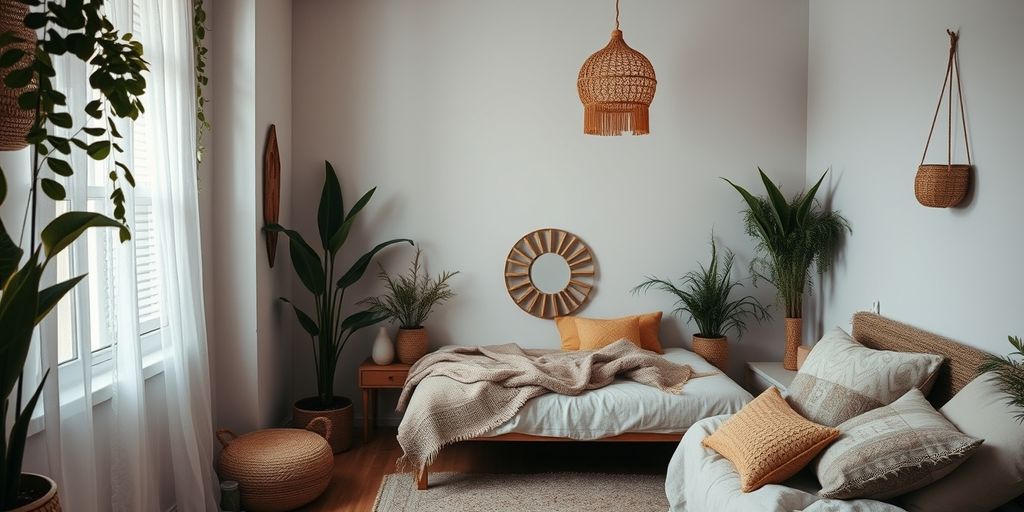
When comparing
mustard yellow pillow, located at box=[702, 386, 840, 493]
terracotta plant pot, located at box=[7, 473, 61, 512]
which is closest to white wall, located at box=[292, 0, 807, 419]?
mustard yellow pillow, located at box=[702, 386, 840, 493]

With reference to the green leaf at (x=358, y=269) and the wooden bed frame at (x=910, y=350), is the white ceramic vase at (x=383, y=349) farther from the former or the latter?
the wooden bed frame at (x=910, y=350)

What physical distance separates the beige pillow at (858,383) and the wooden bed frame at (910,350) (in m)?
0.07

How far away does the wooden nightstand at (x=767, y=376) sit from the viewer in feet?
13.9

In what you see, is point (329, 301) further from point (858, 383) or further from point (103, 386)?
point (858, 383)

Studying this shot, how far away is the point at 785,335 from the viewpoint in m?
4.84

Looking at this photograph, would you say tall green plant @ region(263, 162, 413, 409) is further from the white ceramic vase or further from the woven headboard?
the woven headboard

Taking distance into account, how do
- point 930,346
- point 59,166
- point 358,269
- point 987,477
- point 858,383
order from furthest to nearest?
point 358,269, point 930,346, point 858,383, point 987,477, point 59,166

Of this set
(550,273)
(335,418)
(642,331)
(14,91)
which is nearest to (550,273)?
(550,273)

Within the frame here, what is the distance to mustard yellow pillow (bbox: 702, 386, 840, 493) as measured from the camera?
→ 2656mm

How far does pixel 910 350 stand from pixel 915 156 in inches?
36.2

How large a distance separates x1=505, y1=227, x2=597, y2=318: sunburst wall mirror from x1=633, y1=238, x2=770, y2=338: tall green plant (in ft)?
1.21

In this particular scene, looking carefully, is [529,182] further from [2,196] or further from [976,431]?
[2,196]

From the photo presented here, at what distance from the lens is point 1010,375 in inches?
102

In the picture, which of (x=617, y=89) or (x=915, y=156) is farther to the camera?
(x=617, y=89)
